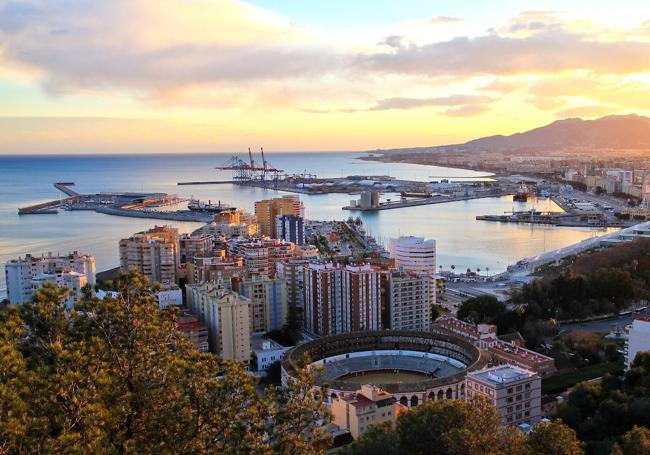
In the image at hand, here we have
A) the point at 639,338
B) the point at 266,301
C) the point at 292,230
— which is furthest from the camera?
the point at 292,230

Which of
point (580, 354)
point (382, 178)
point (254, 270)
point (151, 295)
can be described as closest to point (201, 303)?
point (254, 270)

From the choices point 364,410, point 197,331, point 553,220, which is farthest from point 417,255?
point 553,220

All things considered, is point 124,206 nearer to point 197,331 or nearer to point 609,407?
point 197,331

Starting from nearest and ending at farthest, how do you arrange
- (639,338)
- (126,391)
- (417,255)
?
(126,391) < (639,338) < (417,255)

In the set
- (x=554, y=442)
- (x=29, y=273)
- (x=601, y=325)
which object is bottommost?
(x=601, y=325)

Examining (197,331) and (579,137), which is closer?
(197,331)

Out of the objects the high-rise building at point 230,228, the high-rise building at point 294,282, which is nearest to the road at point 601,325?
the high-rise building at point 294,282

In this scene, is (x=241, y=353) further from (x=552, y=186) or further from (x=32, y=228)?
(x=552, y=186)
